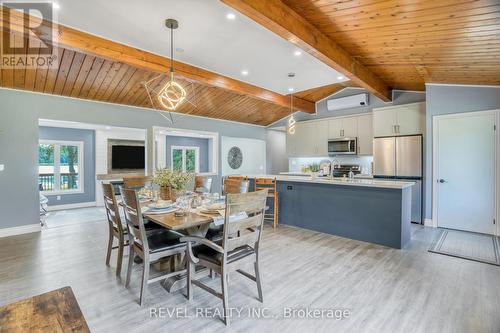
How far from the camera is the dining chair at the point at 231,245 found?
78.7 inches

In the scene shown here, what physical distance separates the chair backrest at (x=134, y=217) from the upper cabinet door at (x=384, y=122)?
528 centimetres

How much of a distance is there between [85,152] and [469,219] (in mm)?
9456

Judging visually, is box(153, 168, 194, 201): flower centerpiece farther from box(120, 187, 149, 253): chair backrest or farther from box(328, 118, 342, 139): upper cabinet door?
A: box(328, 118, 342, 139): upper cabinet door

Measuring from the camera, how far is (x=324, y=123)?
6812mm

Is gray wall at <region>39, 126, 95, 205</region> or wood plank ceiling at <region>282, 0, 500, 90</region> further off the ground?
wood plank ceiling at <region>282, 0, 500, 90</region>

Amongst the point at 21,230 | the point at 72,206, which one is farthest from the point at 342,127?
the point at 72,206

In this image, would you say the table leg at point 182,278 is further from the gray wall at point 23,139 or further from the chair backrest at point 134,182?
the gray wall at point 23,139

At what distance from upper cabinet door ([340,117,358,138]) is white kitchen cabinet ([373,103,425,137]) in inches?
23.3

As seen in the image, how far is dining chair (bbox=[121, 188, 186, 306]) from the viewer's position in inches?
86.5

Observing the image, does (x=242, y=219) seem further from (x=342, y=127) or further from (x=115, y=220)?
(x=342, y=127)

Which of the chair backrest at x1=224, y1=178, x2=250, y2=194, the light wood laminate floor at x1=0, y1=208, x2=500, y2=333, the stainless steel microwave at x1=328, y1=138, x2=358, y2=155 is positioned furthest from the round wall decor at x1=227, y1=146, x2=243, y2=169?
the chair backrest at x1=224, y1=178, x2=250, y2=194

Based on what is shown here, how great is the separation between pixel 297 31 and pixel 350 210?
2814 millimetres

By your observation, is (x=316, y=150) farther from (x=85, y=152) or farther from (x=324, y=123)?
(x=85, y=152)

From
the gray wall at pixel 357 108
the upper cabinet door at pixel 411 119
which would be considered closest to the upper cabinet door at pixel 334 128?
the gray wall at pixel 357 108
